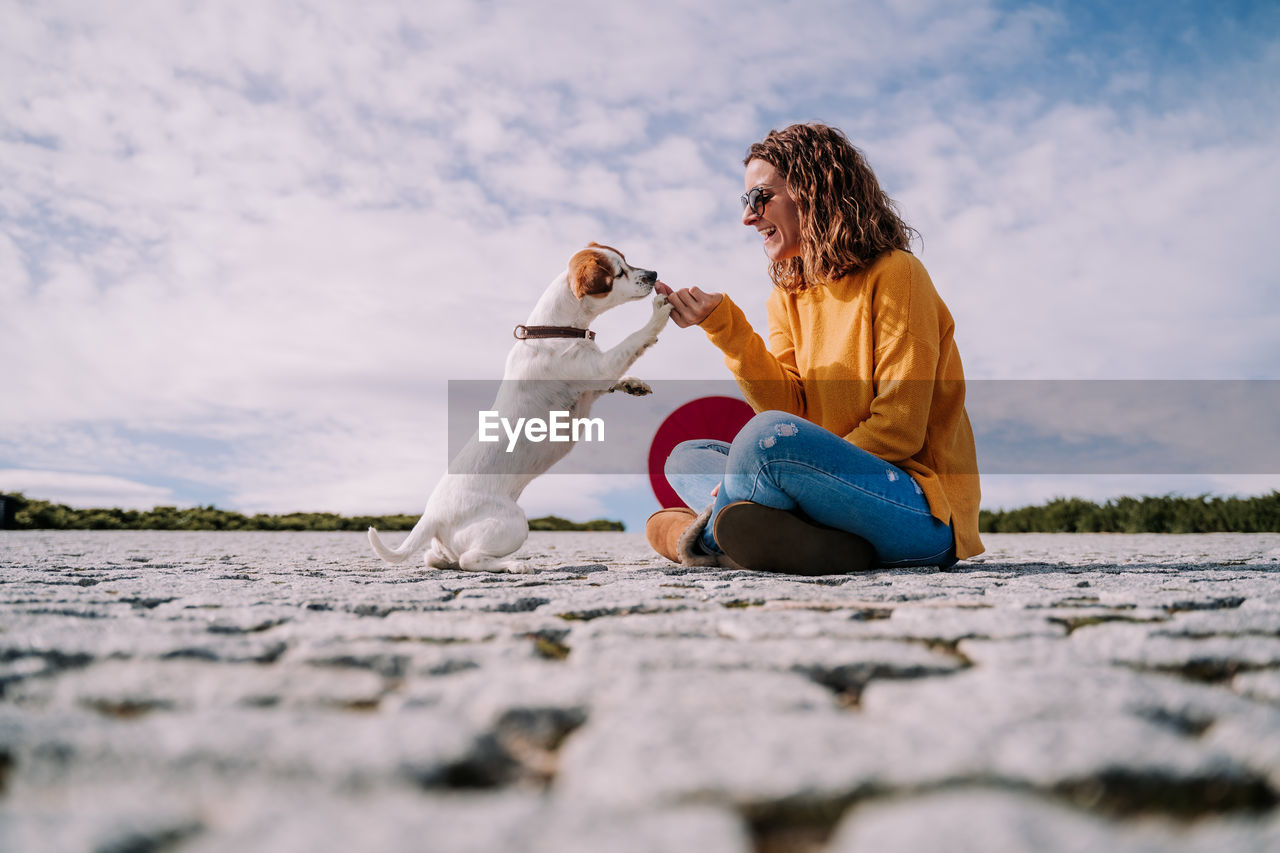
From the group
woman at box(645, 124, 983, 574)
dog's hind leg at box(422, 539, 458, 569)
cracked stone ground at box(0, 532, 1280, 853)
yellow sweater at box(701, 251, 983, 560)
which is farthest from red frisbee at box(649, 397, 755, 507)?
cracked stone ground at box(0, 532, 1280, 853)

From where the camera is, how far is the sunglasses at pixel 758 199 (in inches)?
173

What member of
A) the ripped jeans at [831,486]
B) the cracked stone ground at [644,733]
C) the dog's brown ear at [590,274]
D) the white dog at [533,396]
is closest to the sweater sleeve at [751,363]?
the white dog at [533,396]

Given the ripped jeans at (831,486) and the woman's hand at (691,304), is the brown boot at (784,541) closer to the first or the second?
the ripped jeans at (831,486)

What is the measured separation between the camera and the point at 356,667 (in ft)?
4.58

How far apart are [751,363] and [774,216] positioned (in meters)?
0.85

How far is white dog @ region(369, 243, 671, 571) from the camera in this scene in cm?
414

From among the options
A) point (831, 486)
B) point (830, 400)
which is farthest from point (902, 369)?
point (831, 486)

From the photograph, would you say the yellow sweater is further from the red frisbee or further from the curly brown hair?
the red frisbee

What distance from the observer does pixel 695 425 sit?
5.33 metres

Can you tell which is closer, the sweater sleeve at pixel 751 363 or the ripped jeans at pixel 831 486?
the ripped jeans at pixel 831 486

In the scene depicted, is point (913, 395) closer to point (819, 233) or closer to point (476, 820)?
point (819, 233)

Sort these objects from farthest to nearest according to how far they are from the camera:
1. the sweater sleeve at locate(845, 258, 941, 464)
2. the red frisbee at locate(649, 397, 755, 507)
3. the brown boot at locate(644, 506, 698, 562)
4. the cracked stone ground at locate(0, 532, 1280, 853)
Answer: the red frisbee at locate(649, 397, 755, 507)
the brown boot at locate(644, 506, 698, 562)
the sweater sleeve at locate(845, 258, 941, 464)
the cracked stone ground at locate(0, 532, 1280, 853)

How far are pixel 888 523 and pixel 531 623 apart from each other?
1993 mm

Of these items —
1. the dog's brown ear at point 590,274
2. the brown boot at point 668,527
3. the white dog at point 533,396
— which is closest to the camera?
the white dog at point 533,396
